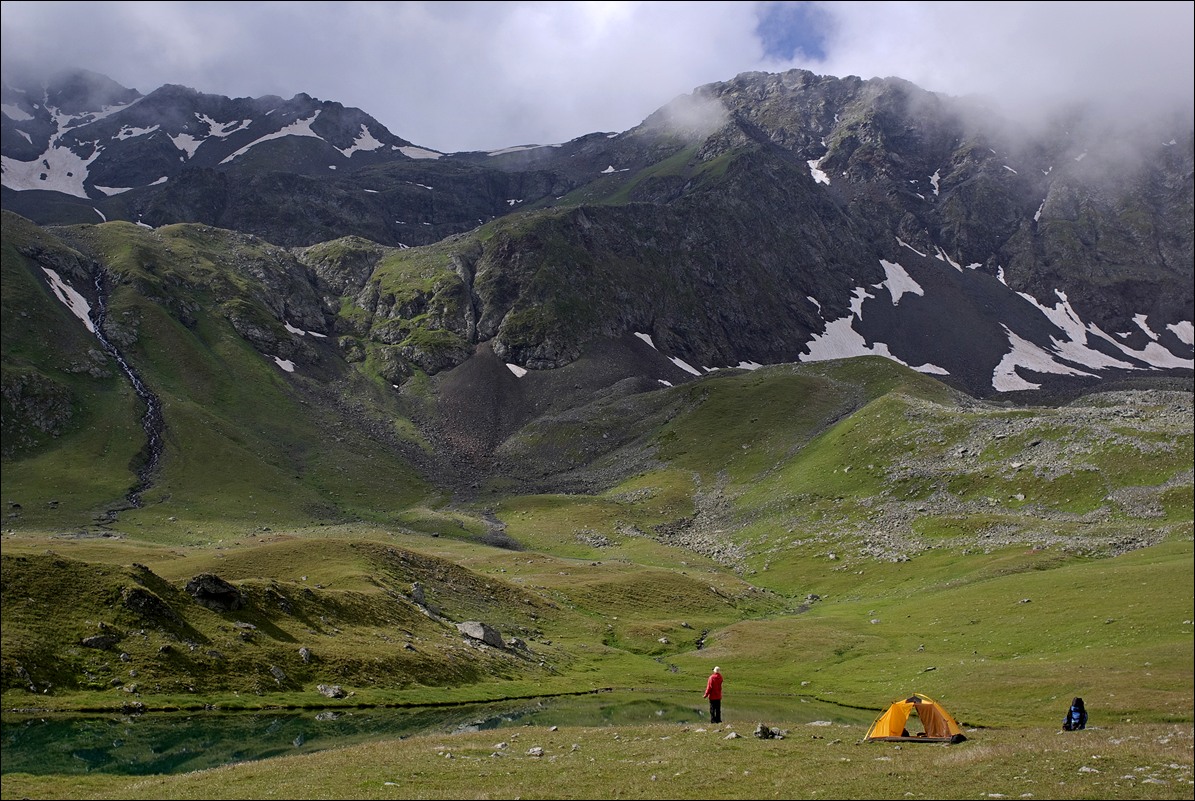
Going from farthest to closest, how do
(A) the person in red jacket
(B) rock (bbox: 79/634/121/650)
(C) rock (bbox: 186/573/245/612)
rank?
(C) rock (bbox: 186/573/245/612) → (B) rock (bbox: 79/634/121/650) → (A) the person in red jacket

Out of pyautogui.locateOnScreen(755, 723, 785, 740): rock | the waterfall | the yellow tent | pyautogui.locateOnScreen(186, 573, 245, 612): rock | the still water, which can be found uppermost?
the waterfall

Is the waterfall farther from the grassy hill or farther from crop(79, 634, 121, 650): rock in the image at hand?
crop(79, 634, 121, 650): rock

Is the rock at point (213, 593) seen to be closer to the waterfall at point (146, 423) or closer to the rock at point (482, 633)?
the rock at point (482, 633)

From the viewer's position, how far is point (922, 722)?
31.7m

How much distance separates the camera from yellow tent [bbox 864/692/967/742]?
103 feet

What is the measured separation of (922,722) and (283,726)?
30963mm

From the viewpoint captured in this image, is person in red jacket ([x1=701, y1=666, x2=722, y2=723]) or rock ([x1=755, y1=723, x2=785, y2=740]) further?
person in red jacket ([x1=701, y1=666, x2=722, y2=723])

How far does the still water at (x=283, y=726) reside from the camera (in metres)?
33.7

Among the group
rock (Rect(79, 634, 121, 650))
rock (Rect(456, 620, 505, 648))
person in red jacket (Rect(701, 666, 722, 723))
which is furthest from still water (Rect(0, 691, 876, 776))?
rock (Rect(456, 620, 505, 648))

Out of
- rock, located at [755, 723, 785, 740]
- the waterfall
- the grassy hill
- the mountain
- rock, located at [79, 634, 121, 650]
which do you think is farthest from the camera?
the waterfall

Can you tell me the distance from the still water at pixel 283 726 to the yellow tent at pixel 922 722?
250 cm

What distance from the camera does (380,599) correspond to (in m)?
65.6

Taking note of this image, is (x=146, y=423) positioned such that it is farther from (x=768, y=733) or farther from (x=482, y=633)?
(x=768, y=733)

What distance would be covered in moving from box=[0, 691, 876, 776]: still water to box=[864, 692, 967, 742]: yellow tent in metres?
2.50
